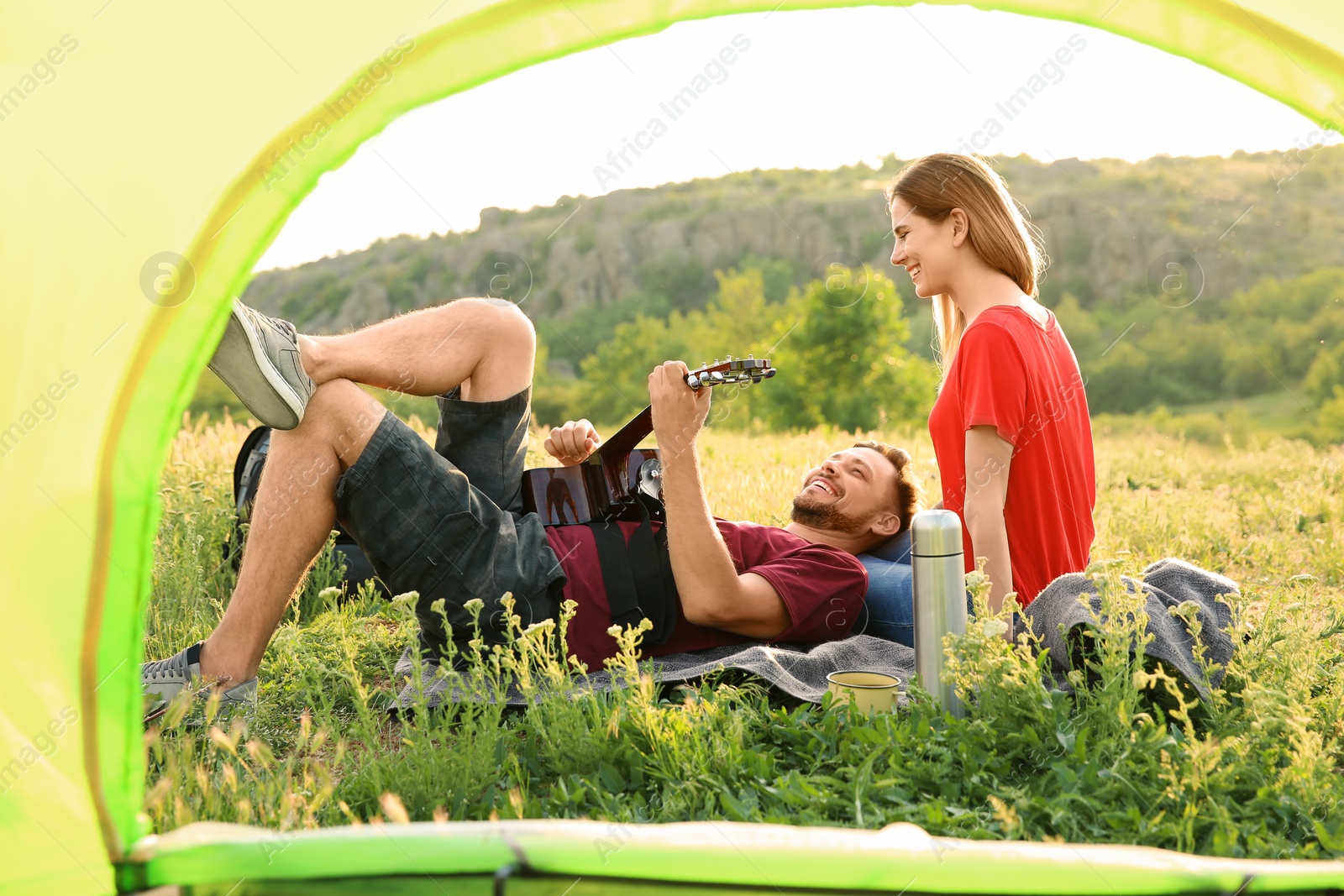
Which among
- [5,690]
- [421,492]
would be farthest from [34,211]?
[421,492]

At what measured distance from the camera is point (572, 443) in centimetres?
385

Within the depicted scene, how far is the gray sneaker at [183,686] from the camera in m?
2.99

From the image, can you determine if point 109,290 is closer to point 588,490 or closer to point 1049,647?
point 588,490

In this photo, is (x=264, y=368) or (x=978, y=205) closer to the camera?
(x=264, y=368)

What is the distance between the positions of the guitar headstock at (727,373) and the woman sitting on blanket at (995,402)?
74 centimetres

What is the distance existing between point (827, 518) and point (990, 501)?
847 mm

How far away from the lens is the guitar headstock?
3014 mm

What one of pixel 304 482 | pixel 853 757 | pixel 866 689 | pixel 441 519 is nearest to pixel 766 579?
pixel 866 689

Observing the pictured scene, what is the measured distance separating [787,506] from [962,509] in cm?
251

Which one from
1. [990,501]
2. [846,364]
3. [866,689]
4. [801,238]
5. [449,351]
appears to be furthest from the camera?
[801,238]

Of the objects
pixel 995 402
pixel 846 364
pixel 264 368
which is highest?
pixel 846 364

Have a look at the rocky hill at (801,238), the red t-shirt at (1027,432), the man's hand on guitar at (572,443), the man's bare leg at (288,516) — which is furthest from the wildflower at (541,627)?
the rocky hill at (801,238)

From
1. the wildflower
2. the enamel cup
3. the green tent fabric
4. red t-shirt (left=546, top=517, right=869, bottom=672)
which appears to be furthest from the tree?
the green tent fabric

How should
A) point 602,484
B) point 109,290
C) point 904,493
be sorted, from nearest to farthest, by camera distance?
1. point 109,290
2. point 602,484
3. point 904,493
